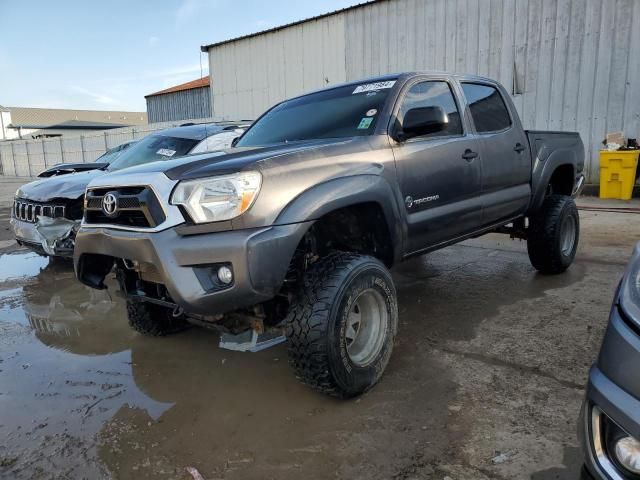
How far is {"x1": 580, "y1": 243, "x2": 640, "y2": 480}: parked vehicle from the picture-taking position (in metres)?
1.39

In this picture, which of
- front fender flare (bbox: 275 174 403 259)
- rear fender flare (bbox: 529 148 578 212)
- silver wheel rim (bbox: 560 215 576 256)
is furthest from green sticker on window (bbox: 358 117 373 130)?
silver wheel rim (bbox: 560 215 576 256)

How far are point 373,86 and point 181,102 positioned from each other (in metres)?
27.6

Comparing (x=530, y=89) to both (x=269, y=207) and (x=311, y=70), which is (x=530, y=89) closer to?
(x=311, y=70)

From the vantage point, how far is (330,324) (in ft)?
8.43

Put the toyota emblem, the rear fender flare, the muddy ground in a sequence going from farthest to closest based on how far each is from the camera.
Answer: the rear fender flare → the toyota emblem → the muddy ground

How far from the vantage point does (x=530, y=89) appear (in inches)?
471

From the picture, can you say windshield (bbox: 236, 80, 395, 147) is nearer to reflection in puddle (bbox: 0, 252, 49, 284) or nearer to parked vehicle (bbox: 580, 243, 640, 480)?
parked vehicle (bbox: 580, 243, 640, 480)

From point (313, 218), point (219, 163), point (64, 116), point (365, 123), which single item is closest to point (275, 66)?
point (365, 123)

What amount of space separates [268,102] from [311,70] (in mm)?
2411

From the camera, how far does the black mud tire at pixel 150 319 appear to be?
3.74 metres

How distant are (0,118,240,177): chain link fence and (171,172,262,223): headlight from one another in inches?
774

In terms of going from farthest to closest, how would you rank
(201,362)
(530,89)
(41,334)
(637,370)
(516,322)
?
(530,89) < (41,334) < (516,322) < (201,362) < (637,370)

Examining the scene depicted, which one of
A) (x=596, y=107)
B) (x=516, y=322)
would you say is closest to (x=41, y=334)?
(x=516, y=322)

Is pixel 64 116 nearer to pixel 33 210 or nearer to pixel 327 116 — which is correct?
pixel 33 210
